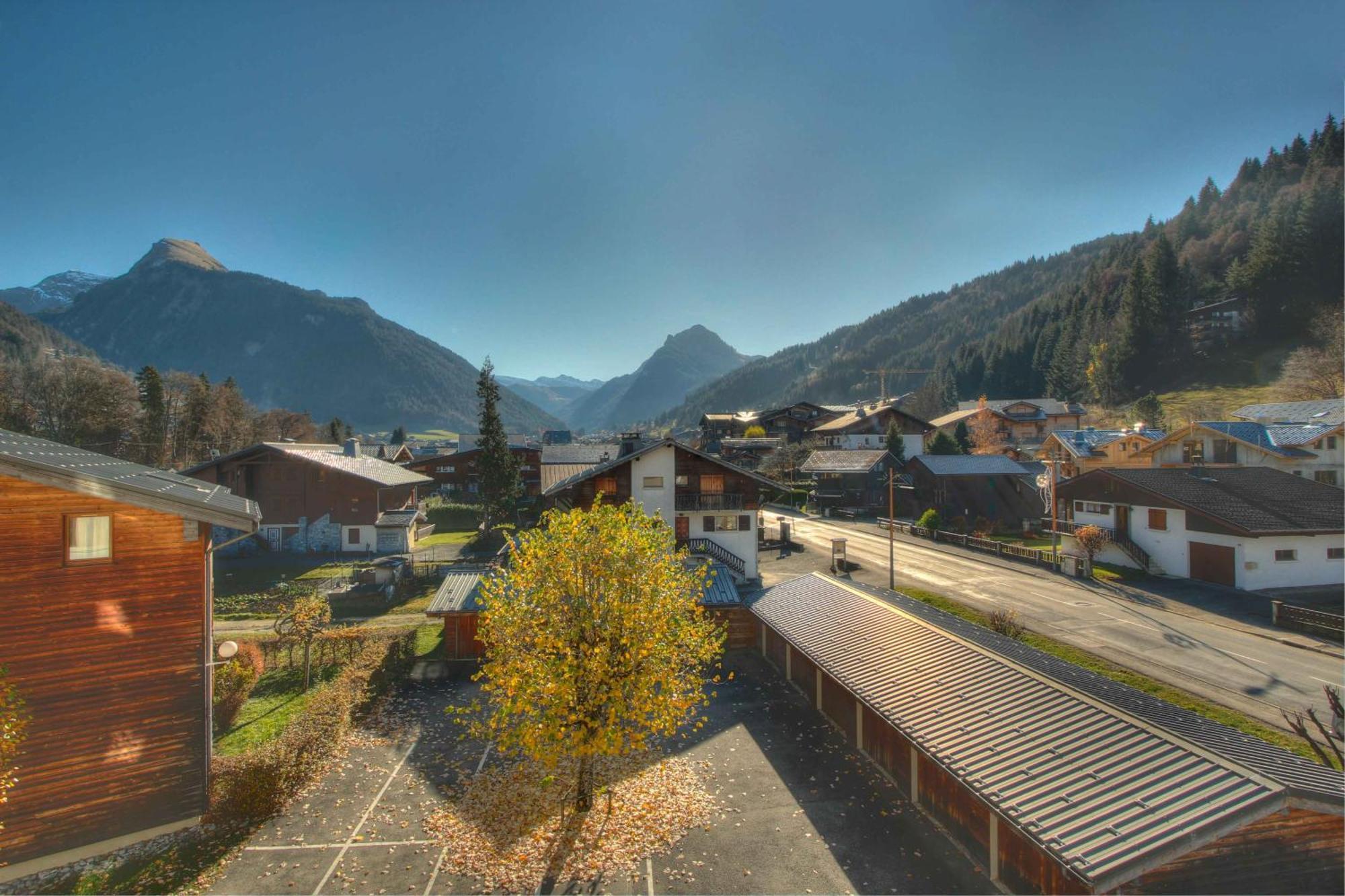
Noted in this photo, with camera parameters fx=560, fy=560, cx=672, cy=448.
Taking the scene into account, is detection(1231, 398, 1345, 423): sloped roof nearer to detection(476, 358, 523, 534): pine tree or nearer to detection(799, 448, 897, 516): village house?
detection(799, 448, 897, 516): village house

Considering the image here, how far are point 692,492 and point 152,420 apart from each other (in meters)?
71.8

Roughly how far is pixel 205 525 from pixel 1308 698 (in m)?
33.4

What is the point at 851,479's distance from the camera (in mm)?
66188

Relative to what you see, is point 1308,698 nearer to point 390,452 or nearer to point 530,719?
point 530,719

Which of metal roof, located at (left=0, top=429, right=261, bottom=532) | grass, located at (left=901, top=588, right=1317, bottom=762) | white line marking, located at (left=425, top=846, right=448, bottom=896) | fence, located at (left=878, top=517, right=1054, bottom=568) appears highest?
metal roof, located at (left=0, top=429, right=261, bottom=532)

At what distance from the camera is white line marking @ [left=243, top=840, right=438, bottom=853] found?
12258 millimetres

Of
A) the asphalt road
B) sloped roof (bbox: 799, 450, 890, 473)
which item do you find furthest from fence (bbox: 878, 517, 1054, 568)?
sloped roof (bbox: 799, 450, 890, 473)

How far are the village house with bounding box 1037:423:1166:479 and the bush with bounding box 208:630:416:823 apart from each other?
64355mm

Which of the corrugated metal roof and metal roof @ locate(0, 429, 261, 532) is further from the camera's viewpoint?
metal roof @ locate(0, 429, 261, 532)

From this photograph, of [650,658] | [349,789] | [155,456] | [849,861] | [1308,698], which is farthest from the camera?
→ [155,456]

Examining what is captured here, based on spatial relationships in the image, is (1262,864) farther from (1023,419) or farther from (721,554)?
(1023,419)

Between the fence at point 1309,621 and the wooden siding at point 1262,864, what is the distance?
75.9 ft

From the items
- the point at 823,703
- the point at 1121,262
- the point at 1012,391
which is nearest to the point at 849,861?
the point at 823,703

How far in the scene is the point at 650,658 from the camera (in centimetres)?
1277
